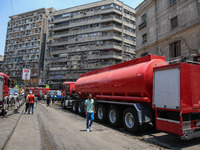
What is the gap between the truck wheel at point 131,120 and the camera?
23.7 ft

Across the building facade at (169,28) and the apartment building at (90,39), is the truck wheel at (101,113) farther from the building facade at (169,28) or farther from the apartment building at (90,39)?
the apartment building at (90,39)

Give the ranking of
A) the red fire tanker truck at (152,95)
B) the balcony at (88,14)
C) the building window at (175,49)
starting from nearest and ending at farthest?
the red fire tanker truck at (152,95), the building window at (175,49), the balcony at (88,14)

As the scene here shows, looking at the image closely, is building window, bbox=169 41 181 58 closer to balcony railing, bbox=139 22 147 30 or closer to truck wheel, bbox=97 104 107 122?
balcony railing, bbox=139 22 147 30

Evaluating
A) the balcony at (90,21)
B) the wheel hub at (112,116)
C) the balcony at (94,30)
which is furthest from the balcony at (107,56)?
the wheel hub at (112,116)

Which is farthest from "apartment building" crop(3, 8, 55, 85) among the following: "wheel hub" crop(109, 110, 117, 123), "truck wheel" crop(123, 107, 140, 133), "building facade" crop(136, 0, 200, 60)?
"truck wheel" crop(123, 107, 140, 133)

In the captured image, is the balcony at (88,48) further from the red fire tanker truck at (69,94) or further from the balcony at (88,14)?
the red fire tanker truck at (69,94)

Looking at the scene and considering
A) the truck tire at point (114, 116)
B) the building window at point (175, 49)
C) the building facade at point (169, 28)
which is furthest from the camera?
the building window at point (175, 49)

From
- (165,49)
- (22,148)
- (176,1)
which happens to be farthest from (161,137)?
(176,1)

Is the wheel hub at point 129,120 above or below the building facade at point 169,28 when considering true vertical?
below

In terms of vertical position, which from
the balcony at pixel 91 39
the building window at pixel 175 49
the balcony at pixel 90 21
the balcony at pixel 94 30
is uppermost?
the balcony at pixel 90 21

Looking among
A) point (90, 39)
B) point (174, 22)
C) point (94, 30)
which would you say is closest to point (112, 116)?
point (174, 22)

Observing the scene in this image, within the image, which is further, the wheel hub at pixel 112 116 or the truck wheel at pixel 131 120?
the wheel hub at pixel 112 116

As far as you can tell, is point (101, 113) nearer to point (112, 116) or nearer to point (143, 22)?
point (112, 116)

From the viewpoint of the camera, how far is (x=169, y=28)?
18281 mm
